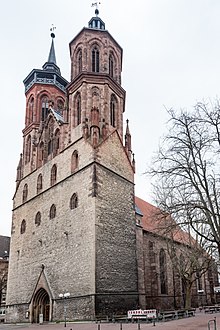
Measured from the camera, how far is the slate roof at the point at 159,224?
1677cm

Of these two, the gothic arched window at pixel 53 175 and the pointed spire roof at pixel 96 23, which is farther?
the pointed spire roof at pixel 96 23

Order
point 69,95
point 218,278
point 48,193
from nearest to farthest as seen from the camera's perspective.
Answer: point 48,193, point 69,95, point 218,278

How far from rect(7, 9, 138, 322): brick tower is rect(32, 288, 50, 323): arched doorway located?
0.08 metres

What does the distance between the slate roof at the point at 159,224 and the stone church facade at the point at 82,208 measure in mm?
2318

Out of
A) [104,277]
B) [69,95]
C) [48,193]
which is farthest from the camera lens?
[69,95]

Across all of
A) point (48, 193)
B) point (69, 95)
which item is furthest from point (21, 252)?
point (69, 95)

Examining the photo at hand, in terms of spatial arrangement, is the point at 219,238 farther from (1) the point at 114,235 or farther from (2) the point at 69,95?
(2) the point at 69,95

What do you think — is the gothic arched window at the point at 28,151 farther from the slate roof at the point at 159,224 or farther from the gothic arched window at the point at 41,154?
the slate roof at the point at 159,224

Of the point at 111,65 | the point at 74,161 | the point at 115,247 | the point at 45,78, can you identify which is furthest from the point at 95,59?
the point at 115,247

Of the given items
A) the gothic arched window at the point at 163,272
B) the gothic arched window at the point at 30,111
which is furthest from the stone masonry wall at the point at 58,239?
the gothic arched window at the point at 163,272

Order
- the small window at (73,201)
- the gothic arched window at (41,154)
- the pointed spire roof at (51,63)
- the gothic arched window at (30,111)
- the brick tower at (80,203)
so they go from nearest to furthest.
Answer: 1. the brick tower at (80,203)
2. the small window at (73,201)
3. the gothic arched window at (41,154)
4. the gothic arched window at (30,111)
5. the pointed spire roof at (51,63)

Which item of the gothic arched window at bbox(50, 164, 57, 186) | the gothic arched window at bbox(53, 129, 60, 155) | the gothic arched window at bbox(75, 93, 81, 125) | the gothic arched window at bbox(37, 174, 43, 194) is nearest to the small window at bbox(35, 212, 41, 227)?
the gothic arched window at bbox(37, 174, 43, 194)

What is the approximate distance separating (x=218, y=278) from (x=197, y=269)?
25.7 meters

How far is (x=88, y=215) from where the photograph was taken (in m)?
26.0
